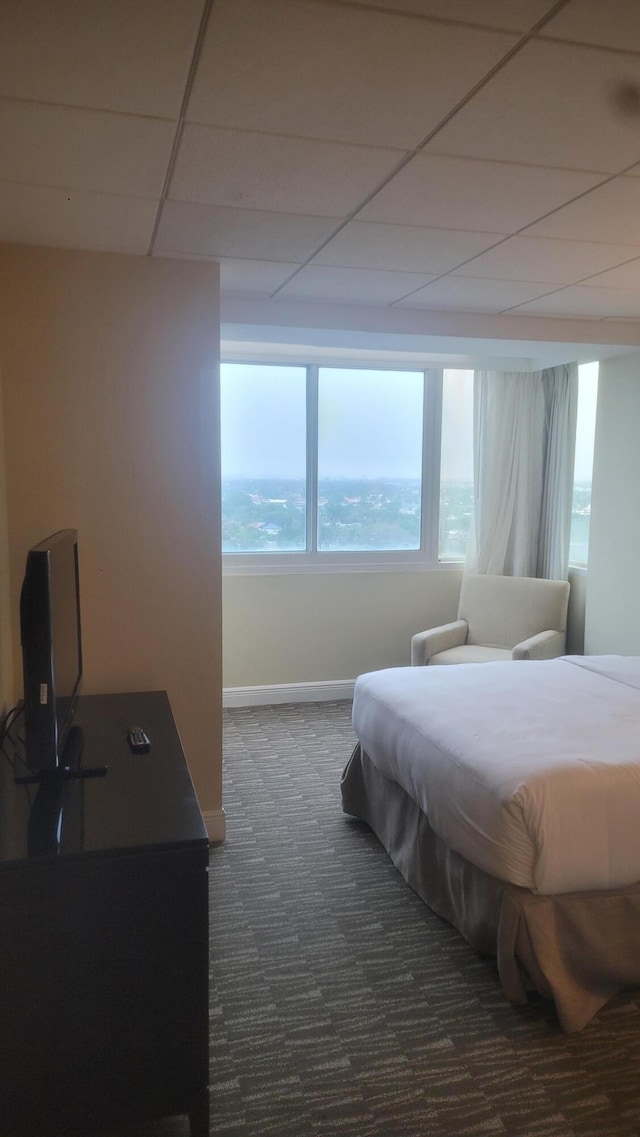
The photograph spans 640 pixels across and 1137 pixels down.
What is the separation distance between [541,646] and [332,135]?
137 inches

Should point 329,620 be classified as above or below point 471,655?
above

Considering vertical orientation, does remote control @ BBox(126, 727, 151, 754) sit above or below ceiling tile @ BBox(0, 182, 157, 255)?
below

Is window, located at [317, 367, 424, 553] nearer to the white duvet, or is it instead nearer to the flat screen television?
the white duvet

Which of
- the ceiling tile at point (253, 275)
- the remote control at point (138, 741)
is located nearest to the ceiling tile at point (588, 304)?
the ceiling tile at point (253, 275)

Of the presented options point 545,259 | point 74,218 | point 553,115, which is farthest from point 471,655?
point 553,115

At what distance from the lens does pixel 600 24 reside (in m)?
1.40

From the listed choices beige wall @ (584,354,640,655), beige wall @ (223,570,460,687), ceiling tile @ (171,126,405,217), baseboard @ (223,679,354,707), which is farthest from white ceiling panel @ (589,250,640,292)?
baseboard @ (223,679,354,707)

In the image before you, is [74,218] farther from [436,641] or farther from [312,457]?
[436,641]

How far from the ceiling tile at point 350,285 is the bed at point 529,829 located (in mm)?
1727

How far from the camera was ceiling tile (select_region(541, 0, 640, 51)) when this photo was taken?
4.41 ft

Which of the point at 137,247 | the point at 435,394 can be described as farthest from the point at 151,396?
the point at 435,394

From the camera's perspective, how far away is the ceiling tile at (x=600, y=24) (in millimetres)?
1345

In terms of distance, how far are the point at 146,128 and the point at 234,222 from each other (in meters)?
0.68

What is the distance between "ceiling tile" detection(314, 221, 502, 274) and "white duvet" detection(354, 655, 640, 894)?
1.69 m
